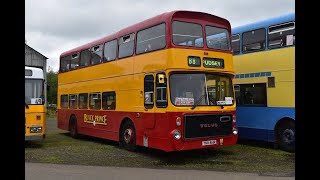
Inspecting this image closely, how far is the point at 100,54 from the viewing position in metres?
14.3

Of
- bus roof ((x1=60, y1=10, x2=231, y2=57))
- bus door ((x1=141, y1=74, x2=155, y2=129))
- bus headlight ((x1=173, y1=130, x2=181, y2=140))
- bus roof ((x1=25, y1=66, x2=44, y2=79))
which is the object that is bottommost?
bus headlight ((x1=173, y1=130, x2=181, y2=140))

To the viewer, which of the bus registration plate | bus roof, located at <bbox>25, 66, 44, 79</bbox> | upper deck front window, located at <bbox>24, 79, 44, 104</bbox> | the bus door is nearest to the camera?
the bus registration plate

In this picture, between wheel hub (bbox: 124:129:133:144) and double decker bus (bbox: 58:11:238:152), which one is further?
wheel hub (bbox: 124:129:133:144)

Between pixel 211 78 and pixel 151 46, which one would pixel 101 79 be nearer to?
pixel 151 46

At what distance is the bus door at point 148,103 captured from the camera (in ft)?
34.8

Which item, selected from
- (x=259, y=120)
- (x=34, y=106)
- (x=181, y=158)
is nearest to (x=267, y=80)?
(x=259, y=120)

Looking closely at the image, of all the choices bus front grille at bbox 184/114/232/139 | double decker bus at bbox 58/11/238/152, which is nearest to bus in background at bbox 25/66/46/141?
double decker bus at bbox 58/11/238/152

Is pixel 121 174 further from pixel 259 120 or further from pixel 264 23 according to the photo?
pixel 264 23

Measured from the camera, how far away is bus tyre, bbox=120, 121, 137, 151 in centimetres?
1194

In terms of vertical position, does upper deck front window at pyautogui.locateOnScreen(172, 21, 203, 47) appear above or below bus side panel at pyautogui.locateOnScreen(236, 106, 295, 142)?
above

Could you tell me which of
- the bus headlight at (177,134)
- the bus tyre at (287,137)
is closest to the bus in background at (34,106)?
the bus headlight at (177,134)

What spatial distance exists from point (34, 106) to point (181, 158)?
5.44 m

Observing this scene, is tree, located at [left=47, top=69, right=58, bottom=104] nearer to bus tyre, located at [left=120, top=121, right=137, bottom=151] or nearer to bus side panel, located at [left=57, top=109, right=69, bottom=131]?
bus side panel, located at [left=57, top=109, right=69, bottom=131]
